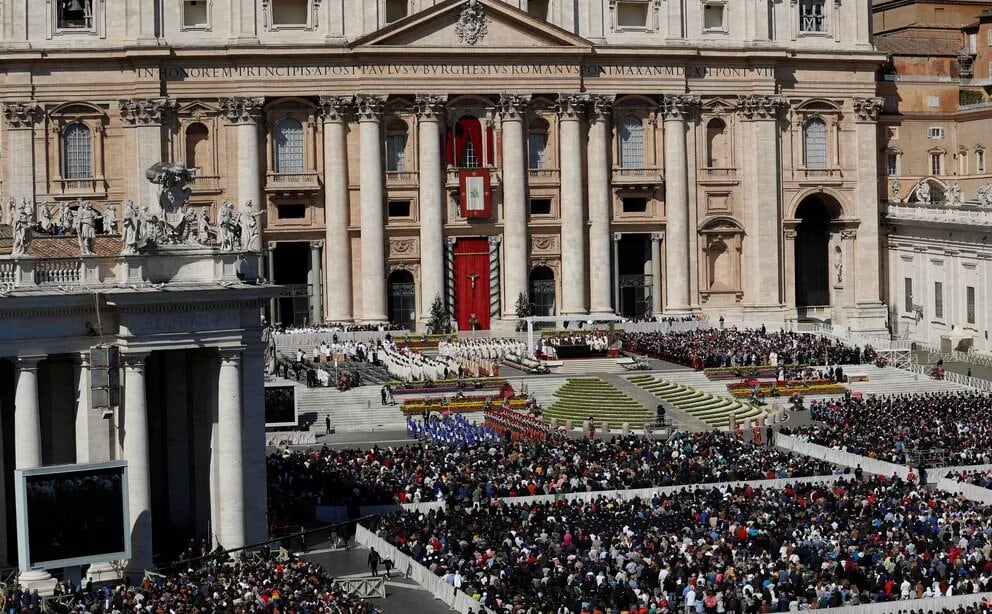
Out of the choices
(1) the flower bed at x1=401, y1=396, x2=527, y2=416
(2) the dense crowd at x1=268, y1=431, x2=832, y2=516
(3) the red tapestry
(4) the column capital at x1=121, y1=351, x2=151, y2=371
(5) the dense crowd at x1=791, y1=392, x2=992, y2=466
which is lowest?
(2) the dense crowd at x1=268, y1=431, x2=832, y2=516

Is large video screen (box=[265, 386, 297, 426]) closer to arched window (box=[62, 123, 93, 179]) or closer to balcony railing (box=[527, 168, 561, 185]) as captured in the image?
arched window (box=[62, 123, 93, 179])

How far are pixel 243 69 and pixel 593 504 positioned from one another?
53.7 meters

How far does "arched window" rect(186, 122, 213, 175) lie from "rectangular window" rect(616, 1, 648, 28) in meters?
24.6

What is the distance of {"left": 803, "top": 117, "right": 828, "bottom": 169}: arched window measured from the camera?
11731 centimetres

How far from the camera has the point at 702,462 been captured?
67750 millimetres

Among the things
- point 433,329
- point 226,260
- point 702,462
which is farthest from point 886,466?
point 433,329

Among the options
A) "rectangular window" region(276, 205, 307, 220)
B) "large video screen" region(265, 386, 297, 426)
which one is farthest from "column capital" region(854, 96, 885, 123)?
"large video screen" region(265, 386, 297, 426)

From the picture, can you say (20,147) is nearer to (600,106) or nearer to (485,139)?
(485,139)

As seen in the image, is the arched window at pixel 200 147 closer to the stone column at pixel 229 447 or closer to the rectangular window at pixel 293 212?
the rectangular window at pixel 293 212

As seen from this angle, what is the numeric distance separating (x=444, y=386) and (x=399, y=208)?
80.5 feet

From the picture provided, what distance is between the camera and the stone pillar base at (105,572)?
50250mm

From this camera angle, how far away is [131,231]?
51.6 metres

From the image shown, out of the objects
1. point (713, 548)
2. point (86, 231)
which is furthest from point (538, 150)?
point (86, 231)

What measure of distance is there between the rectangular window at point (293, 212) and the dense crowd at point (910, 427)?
35.9 metres
